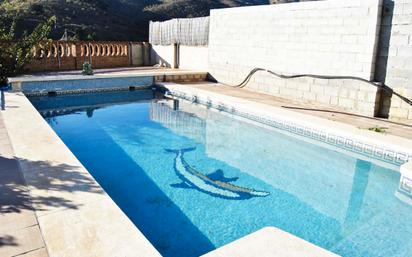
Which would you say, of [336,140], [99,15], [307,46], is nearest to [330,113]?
[336,140]

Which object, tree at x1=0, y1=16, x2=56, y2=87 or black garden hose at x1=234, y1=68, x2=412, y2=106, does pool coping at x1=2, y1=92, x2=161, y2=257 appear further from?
tree at x1=0, y1=16, x2=56, y2=87

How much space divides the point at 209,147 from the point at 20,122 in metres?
3.45

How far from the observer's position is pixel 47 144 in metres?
4.96

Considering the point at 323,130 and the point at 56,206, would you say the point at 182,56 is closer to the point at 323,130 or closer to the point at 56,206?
the point at 323,130

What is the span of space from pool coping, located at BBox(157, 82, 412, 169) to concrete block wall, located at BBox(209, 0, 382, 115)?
1.46m

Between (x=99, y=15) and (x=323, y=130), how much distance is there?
30.5 meters

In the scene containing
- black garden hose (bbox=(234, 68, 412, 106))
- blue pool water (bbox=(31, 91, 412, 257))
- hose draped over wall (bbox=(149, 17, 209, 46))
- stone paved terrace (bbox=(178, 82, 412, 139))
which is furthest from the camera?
hose draped over wall (bbox=(149, 17, 209, 46))

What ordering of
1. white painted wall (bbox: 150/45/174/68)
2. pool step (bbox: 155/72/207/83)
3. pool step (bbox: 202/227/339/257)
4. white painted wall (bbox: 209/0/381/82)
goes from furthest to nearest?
white painted wall (bbox: 150/45/174/68)
pool step (bbox: 155/72/207/83)
white painted wall (bbox: 209/0/381/82)
pool step (bbox: 202/227/339/257)

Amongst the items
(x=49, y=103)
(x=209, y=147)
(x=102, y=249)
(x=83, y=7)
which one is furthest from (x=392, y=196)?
(x=83, y=7)

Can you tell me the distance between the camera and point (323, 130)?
22.2ft

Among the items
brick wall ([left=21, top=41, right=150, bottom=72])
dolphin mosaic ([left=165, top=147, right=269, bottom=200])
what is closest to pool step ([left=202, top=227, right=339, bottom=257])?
dolphin mosaic ([left=165, top=147, right=269, bottom=200])

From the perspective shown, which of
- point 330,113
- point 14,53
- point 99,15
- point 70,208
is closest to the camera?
point 70,208

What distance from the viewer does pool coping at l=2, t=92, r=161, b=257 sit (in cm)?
266

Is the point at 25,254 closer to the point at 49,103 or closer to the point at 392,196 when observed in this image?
the point at 392,196
